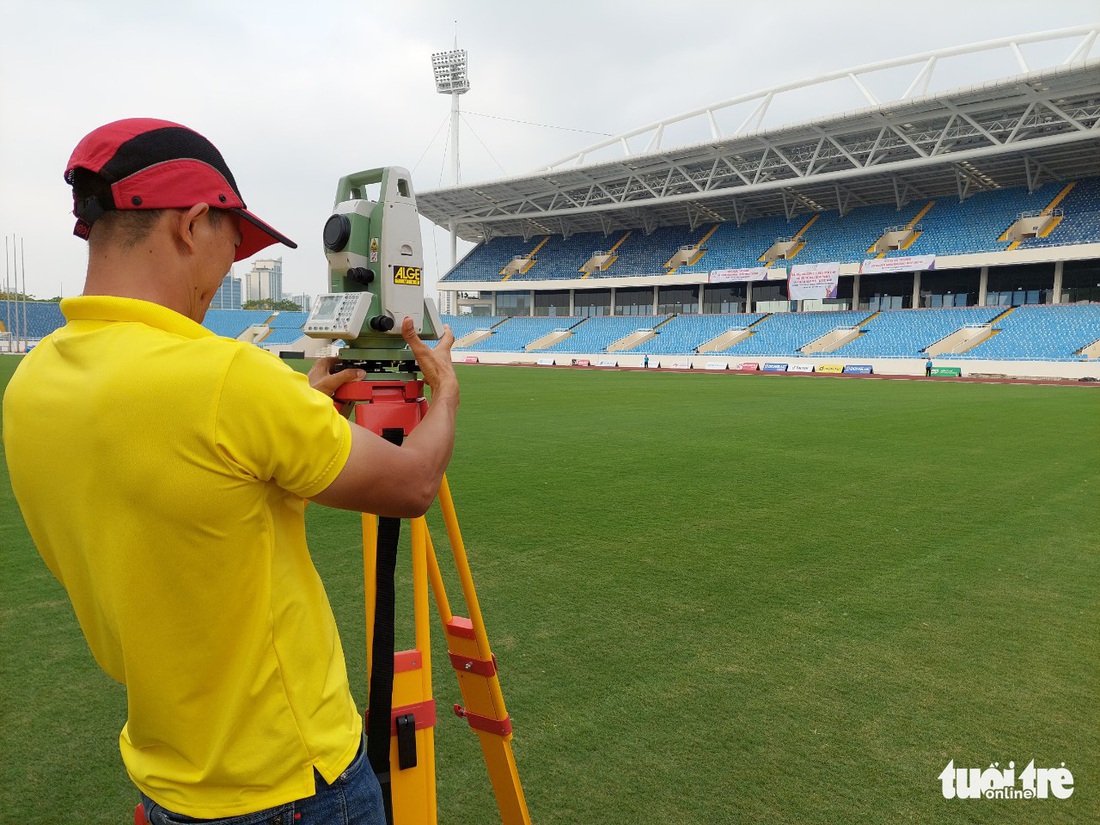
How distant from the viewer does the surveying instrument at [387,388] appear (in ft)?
5.49

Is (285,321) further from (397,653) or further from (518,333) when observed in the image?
(397,653)

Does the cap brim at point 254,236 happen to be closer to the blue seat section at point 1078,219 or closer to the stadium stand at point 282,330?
the blue seat section at point 1078,219

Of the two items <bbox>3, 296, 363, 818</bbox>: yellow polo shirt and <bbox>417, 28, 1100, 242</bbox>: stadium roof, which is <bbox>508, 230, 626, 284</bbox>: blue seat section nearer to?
<bbox>417, 28, 1100, 242</bbox>: stadium roof

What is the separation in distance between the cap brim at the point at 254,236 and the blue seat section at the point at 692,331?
40340mm

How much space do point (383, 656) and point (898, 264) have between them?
39.6 meters

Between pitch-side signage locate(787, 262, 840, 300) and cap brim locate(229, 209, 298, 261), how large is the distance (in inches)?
1533

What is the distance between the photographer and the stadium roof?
28953 mm

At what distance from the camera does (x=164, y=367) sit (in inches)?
40.8

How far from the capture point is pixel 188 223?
1.18 metres

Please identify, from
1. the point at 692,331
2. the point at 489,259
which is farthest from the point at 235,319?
the point at 692,331

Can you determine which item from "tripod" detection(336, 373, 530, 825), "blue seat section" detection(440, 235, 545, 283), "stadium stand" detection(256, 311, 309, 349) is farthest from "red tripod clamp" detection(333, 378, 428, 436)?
"stadium stand" detection(256, 311, 309, 349)

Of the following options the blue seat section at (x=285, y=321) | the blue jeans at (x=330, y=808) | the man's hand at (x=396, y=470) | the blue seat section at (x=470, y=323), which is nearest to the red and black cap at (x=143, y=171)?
the man's hand at (x=396, y=470)

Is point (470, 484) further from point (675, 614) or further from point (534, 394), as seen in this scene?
point (534, 394)

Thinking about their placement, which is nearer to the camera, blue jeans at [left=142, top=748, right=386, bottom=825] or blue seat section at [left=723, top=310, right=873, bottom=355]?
blue jeans at [left=142, top=748, right=386, bottom=825]
